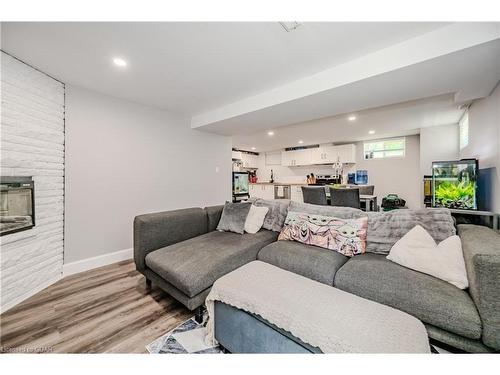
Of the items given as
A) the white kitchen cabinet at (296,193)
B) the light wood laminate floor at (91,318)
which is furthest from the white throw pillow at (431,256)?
the white kitchen cabinet at (296,193)

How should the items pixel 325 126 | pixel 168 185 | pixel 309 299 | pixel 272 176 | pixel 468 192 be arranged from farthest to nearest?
pixel 272 176
pixel 325 126
pixel 168 185
pixel 468 192
pixel 309 299

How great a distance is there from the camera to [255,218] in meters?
2.57

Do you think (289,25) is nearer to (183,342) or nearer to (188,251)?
(188,251)

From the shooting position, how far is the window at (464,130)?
10.3 ft

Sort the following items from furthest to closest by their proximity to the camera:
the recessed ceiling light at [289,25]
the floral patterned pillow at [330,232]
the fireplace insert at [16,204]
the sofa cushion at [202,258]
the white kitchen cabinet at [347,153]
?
the white kitchen cabinet at [347,153] → the floral patterned pillow at [330,232] → the fireplace insert at [16,204] → the sofa cushion at [202,258] → the recessed ceiling light at [289,25]

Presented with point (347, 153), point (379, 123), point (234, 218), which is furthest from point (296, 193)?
point (234, 218)

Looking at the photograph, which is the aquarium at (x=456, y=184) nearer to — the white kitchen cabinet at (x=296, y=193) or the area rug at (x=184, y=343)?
the area rug at (x=184, y=343)

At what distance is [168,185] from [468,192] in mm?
4081

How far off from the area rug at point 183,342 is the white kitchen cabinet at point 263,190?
5.45m

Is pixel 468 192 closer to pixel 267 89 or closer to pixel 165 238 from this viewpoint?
pixel 267 89

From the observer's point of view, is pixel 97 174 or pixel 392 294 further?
pixel 97 174

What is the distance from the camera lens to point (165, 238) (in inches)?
84.1
